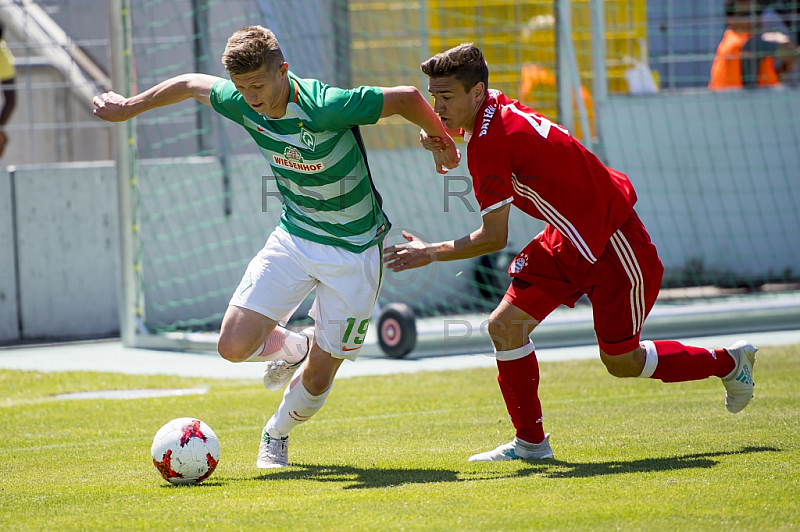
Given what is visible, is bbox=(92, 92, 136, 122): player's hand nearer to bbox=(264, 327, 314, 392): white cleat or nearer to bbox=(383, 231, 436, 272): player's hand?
bbox=(264, 327, 314, 392): white cleat

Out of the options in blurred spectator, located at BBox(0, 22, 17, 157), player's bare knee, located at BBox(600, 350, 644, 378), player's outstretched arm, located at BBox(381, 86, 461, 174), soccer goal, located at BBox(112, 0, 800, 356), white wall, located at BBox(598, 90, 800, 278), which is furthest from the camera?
white wall, located at BBox(598, 90, 800, 278)

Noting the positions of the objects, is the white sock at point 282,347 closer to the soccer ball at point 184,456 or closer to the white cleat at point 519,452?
the soccer ball at point 184,456

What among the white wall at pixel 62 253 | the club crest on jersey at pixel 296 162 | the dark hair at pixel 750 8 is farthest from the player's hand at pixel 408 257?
the dark hair at pixel 750 8

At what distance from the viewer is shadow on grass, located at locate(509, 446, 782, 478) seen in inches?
183

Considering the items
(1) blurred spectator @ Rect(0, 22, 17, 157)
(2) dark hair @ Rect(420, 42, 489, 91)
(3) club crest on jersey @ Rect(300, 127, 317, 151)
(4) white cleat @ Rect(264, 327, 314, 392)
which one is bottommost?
(4) white cleat @ Rect(264, 327, 314, 392)

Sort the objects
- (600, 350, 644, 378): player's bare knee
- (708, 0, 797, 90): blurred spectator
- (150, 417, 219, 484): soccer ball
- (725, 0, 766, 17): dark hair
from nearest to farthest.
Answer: (150, 417, 219, 484): soccer ball, (600, 350, 644, 378): player's bare knee, (708, 0, 797, 90): blurred spectator, (725, 0, 766, 17): dark hair

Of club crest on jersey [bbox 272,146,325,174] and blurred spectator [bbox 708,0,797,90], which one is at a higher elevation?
blurred spectator [bbox 708,0,797,90]

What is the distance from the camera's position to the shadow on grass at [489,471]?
4625 millimetres

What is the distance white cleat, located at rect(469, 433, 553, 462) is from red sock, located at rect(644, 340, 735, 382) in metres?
0.71

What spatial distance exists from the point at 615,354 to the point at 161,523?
2.43 meters

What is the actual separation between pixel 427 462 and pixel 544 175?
154 centimetres

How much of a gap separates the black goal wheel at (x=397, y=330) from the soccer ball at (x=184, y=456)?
14.5 ft

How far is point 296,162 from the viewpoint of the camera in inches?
198

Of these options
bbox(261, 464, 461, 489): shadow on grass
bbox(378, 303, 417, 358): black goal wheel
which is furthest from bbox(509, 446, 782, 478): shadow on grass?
bbox(378, 303, 417, 358): black goal wheel
